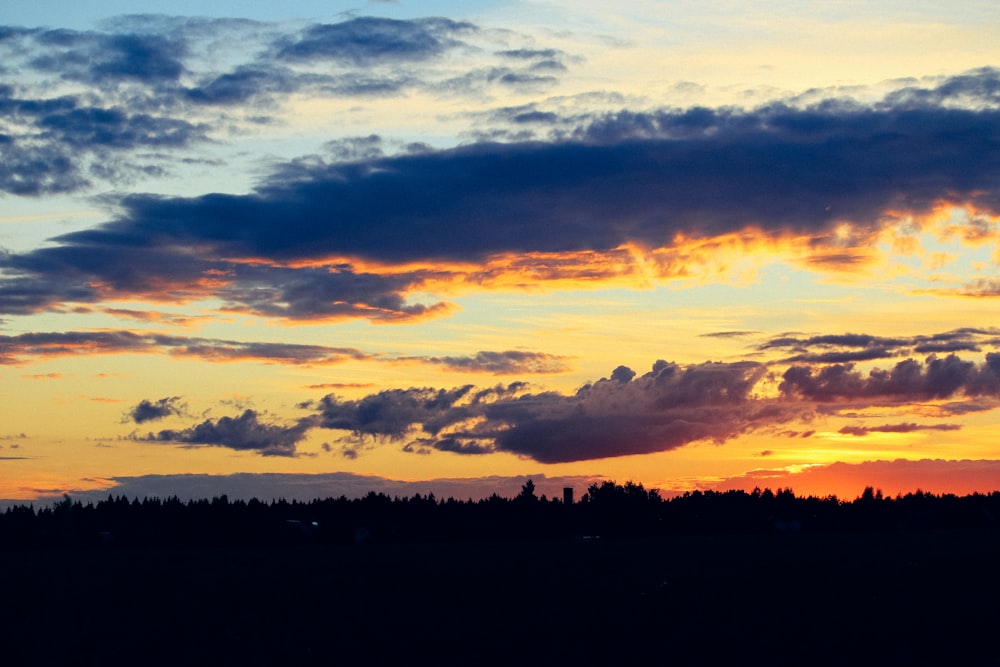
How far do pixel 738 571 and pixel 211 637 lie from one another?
3793cm

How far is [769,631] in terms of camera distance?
53.6 metres

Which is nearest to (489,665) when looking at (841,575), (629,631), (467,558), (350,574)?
(629,631)

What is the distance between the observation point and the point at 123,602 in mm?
68688

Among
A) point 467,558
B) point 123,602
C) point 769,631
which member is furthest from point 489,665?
point 467,558

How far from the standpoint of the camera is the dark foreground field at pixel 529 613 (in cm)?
5006

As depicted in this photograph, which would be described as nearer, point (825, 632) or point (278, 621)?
point (825, 632)

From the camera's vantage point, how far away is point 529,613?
60.2 meters

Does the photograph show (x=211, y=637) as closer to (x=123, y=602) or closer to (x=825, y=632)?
(x=123, y=602)

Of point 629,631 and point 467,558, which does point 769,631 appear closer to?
point 629,631

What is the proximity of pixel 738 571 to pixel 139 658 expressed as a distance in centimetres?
4214

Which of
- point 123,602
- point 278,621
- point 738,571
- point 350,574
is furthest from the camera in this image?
point 350,574

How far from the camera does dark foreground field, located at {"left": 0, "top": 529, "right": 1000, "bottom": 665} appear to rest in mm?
50062

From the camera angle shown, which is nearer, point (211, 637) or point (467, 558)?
point (211, 637)

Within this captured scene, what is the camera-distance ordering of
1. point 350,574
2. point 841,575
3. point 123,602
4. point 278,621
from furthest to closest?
1. point 350,574
2. point 841,575
3. point 123,602
4. point 278,621
